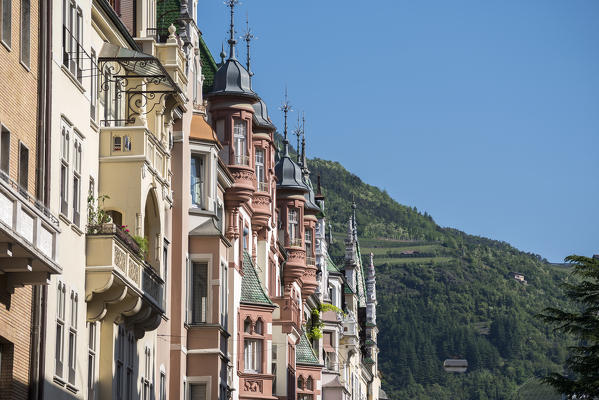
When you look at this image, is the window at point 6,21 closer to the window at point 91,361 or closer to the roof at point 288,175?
the window at point 91,361

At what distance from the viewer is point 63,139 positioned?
41.1m

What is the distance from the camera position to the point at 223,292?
196ft

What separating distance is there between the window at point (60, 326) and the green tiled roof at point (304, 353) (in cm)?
4639

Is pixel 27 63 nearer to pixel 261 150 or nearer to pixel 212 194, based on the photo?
pixel 212 194

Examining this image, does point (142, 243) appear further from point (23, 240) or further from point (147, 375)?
point (23, 240)

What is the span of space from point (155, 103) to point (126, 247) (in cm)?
746

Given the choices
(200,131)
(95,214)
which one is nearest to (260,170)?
(200,131)

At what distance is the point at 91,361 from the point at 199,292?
14993 mm

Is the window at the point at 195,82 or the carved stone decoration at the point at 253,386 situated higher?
the window at the point at 195,82

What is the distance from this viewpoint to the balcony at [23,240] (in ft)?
100

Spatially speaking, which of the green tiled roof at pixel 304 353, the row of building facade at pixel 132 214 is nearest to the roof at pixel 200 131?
the row of building facade at pixel 132 214

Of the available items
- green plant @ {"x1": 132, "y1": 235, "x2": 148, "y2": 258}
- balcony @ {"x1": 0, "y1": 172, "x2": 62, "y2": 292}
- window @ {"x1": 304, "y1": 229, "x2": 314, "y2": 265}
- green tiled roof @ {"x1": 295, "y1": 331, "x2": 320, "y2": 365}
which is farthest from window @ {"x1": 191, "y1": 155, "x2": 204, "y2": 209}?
window @ {"x1": 304, "y1": 229, "x2": 314, "y2": 265}

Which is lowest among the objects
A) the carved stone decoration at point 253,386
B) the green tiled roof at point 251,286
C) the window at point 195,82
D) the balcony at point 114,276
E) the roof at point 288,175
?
the carved stone decoration at point 253,386

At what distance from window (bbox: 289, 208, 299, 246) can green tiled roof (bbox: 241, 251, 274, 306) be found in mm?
A: 15854
